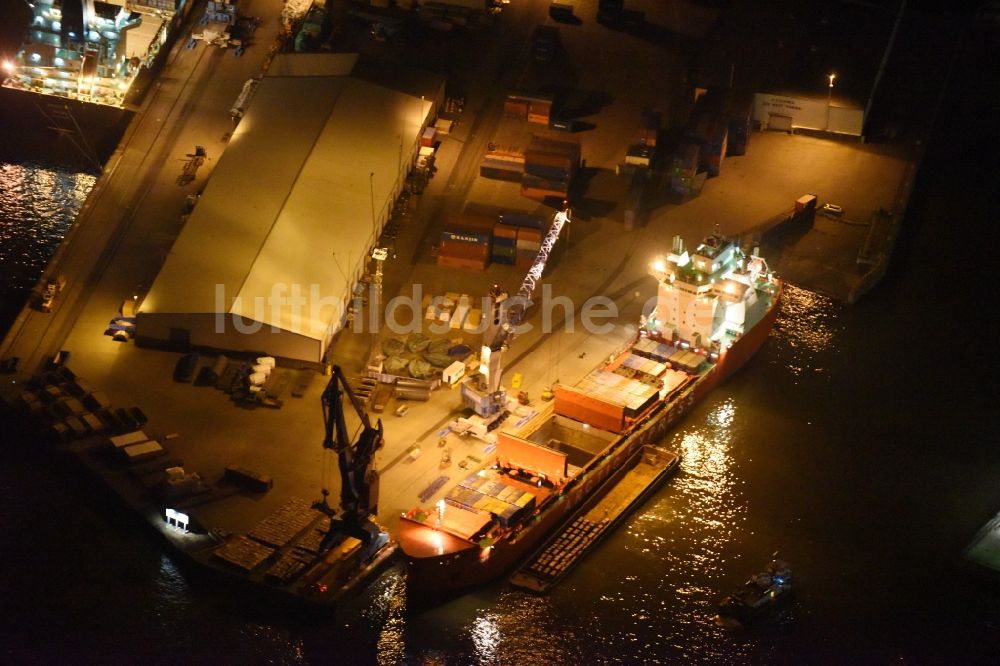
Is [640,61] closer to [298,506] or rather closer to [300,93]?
[300,93]

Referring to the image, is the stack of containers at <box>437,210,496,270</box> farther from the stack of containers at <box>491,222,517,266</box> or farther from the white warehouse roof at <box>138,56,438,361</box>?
the white warehouse roof at <box>138,56,438,361</box>

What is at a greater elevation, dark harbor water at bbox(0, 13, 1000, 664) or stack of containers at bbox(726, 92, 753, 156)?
stack of containers at bbox(726, 92, 753, 156)

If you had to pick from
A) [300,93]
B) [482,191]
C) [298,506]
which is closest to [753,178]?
[482,191]

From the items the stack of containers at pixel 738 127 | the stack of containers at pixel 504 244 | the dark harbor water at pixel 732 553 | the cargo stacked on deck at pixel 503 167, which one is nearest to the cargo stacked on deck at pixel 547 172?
the cargo stacked on deck at pixel 503 167

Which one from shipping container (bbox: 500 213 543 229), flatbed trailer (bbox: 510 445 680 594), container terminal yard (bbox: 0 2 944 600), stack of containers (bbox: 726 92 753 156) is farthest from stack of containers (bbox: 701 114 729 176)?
flatbed trailer (bbox: 510 445 680 594)

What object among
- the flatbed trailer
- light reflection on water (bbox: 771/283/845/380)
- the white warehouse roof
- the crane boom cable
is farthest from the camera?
light reflection on water (bbox: 771/283/845/380)

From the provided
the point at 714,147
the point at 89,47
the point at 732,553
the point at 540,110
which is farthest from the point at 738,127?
the point at 89,47

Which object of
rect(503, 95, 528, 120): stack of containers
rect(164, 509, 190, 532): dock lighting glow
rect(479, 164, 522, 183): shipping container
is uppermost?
rect(503, 95, 528, 120): stack of containers

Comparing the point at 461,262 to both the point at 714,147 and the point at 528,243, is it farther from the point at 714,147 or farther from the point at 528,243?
the point at 714,147
